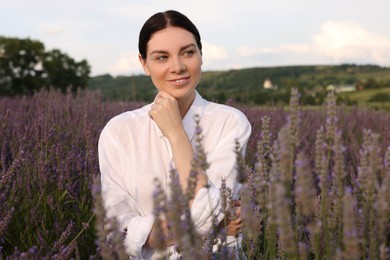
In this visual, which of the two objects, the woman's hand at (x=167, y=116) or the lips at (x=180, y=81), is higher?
the lips at (x=180, y=81)

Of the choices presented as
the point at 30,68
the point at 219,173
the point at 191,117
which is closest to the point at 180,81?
the point at 191,117

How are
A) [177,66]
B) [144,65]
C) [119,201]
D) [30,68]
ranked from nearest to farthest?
[119,201]
[177,66]
[144,65]
[30,68]

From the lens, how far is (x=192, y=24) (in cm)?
236

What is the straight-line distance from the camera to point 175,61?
7.23ft

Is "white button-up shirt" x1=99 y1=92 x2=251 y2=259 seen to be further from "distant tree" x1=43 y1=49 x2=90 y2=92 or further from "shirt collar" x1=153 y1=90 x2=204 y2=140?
"distant tree" x1=43 y1=49 x2=90 y2=92

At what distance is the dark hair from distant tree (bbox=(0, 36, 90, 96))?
68.1 ft

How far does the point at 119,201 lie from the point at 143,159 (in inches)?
8.8

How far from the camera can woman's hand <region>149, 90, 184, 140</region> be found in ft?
6.73

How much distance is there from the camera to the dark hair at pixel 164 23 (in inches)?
90.2

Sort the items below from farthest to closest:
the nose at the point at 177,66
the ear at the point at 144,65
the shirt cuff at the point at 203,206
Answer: the ear at the point at 144,65 < the nose at the point at 177,66 < the shirt cuff at the point at 203,206

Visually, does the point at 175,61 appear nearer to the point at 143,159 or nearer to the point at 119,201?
the point at 143,159

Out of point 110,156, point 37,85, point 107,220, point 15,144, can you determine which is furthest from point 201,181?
point 37,85

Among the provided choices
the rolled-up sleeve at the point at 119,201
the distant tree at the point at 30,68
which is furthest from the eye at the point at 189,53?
the distant tree at the point at 30,68

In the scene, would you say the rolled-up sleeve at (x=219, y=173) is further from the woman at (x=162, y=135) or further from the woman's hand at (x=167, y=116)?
the woman's hand at (x=167, y=116)
